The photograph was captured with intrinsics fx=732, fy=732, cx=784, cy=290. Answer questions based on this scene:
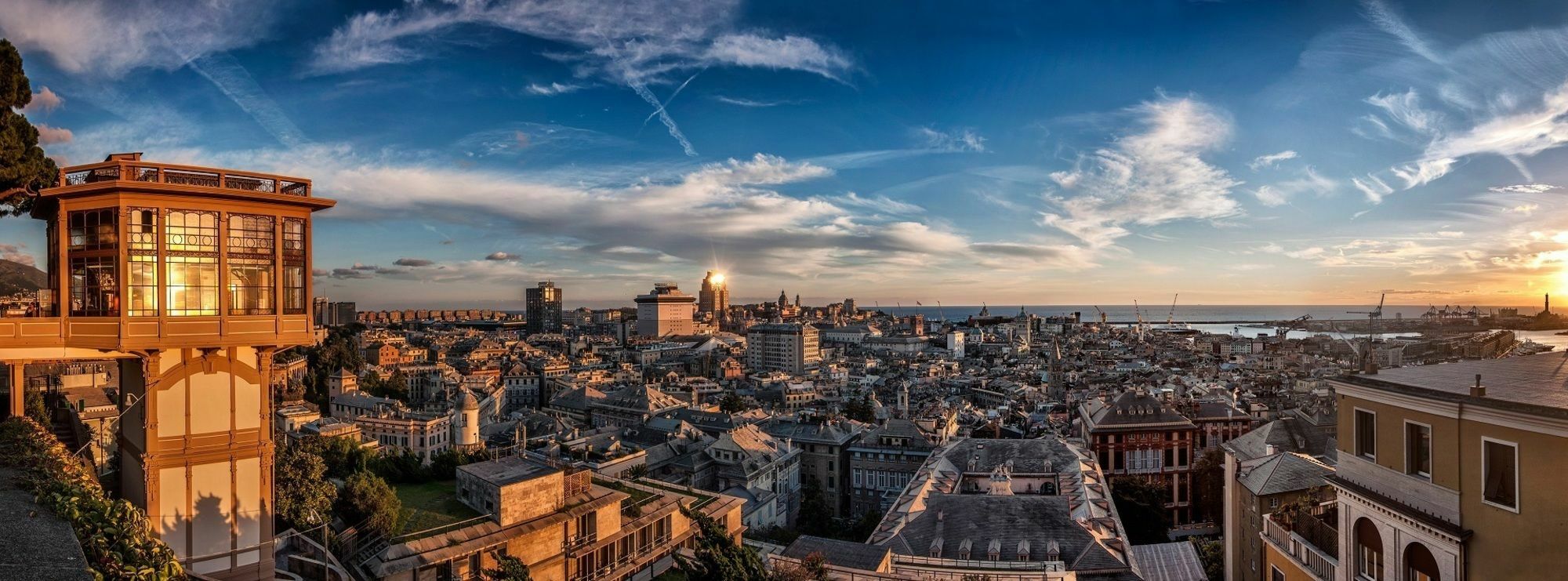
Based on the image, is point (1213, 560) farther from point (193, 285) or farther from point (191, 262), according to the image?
point (191, 262)

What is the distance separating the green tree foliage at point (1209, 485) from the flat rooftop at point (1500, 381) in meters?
27.8

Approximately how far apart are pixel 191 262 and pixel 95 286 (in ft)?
3.41

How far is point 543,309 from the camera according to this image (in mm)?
188375

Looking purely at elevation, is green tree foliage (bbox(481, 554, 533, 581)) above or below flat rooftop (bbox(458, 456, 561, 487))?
below

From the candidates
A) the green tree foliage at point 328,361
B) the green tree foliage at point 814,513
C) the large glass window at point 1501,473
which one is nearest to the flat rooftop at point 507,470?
the large glass window at point 1501,473

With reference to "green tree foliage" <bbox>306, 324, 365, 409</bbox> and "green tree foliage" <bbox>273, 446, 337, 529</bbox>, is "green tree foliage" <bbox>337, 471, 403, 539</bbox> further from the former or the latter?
"green tree foliage" <bbox>306, 324, 365, 409</bbox>

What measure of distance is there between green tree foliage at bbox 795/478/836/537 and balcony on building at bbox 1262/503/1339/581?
21.8 meters

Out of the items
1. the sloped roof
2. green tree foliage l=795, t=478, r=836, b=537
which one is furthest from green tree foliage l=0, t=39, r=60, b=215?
green tree foliage l=795, t=478, r=836, b=537

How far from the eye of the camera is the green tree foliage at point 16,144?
9.23 metres

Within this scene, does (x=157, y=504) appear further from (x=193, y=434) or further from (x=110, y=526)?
(x=110, y=526)

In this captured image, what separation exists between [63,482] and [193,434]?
78.5 inches

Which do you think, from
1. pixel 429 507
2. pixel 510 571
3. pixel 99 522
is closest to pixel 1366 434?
pixel 510 571

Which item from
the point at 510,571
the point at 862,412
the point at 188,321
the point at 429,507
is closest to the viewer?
the point at 188,321

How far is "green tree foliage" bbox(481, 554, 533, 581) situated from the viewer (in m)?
11.8
